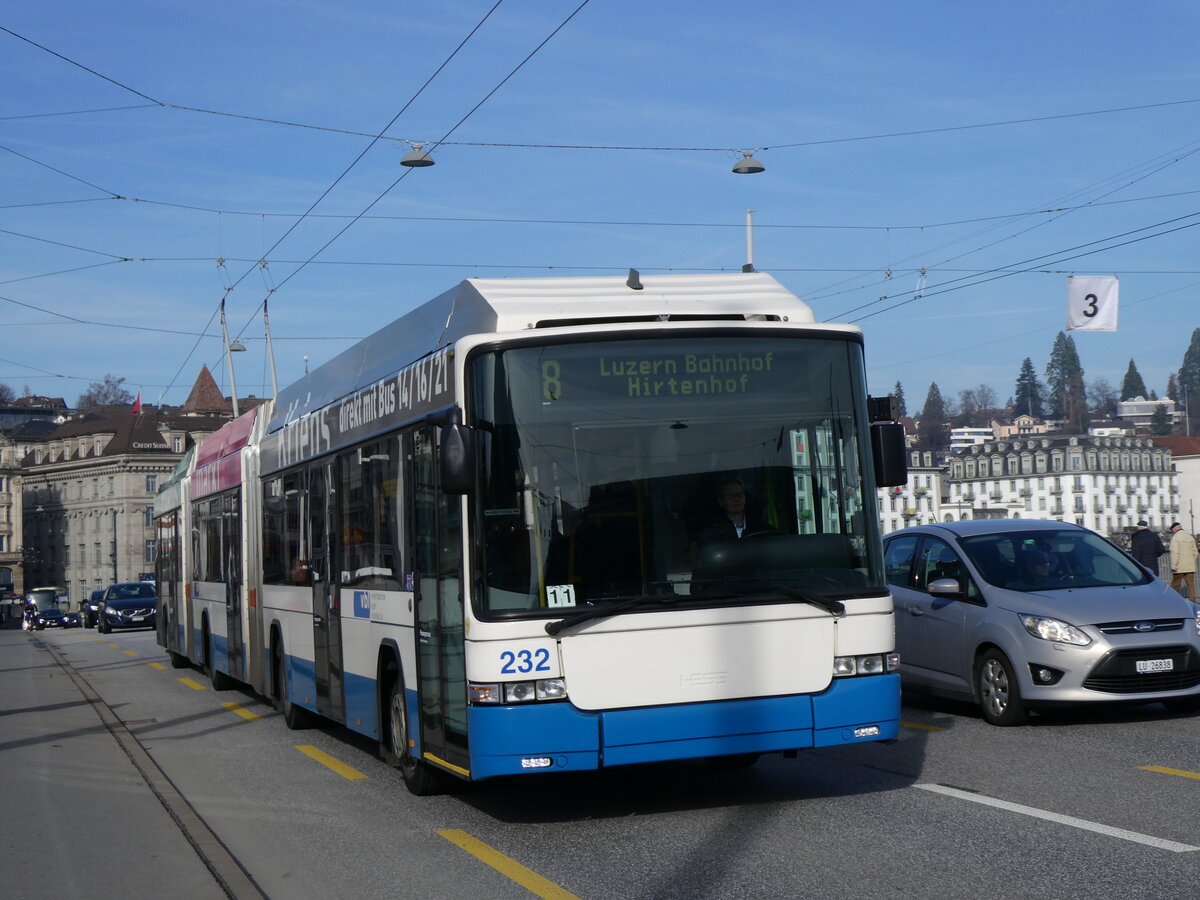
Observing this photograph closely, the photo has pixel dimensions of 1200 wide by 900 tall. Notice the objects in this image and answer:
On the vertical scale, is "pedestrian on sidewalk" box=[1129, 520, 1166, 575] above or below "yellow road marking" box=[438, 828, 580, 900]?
above

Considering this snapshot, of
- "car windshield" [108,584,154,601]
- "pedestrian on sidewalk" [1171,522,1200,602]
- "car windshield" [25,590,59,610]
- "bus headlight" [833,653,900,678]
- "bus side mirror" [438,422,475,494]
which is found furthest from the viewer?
"car windshield" [25,590,59,610]

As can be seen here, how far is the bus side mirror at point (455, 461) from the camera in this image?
8.13 m

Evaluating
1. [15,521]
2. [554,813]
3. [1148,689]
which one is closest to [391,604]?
[554,813]

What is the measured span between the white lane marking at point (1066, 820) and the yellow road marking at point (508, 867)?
2.74m

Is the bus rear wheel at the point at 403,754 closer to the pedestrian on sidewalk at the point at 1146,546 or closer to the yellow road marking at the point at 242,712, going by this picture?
the yellow road marking at the point at 242,712

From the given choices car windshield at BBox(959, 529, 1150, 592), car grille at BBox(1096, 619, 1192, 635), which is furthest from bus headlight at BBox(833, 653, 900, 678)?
car windshield at BBox(959, 529, 1150, 592)

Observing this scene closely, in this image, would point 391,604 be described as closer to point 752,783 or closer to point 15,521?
point 752,783

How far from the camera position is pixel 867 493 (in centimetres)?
888

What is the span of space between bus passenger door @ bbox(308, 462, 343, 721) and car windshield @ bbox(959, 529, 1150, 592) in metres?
5.31

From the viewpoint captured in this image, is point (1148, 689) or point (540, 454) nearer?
point (540, 454)

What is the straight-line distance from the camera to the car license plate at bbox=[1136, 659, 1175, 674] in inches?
471

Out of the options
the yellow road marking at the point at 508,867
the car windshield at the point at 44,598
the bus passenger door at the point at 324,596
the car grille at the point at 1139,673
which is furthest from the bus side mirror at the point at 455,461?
the car windshield at the point at 44,598

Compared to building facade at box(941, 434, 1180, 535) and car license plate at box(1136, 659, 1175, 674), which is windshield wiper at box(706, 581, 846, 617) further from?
building facade at box(941, 434, 1180, 535)

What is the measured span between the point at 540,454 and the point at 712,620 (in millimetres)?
1267
